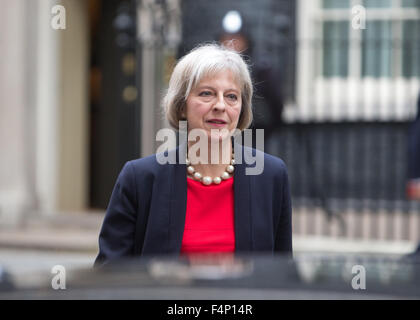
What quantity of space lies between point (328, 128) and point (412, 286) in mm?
7702

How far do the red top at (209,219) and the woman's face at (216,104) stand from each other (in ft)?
0.67

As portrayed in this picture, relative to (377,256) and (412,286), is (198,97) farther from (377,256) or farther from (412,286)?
(412,286)

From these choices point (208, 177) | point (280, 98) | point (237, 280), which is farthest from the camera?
point (280, 98)

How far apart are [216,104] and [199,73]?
0.43ft

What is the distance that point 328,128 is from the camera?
931cm

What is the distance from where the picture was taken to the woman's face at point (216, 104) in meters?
2.80

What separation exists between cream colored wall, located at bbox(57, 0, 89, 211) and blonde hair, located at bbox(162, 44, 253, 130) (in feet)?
24.2

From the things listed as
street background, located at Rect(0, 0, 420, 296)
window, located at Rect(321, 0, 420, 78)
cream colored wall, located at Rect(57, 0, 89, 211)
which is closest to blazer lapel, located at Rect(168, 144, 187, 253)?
street background, located at Rect(0, 0, 420, 296)

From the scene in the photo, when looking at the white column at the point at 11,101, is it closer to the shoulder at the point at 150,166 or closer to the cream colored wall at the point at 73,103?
the cream colored wall at the point at 73,103

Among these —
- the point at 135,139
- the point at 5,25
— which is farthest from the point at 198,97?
the point at 5,25

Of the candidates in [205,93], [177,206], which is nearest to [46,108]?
[205,93]

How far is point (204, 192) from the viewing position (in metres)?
2.78

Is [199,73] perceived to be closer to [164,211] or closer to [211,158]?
Answer: [211,158]
